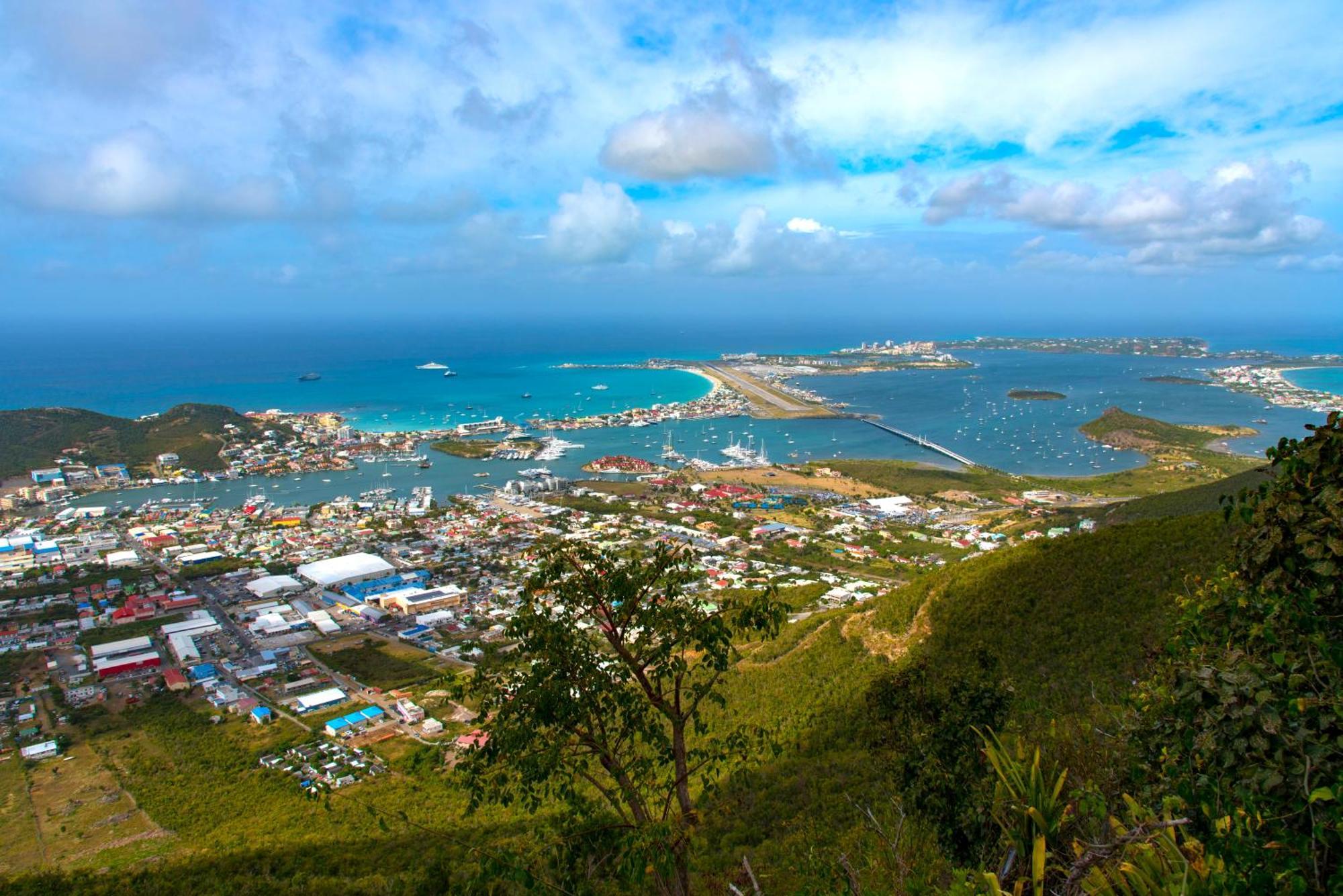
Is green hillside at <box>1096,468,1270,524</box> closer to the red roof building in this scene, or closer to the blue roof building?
the blue roof building

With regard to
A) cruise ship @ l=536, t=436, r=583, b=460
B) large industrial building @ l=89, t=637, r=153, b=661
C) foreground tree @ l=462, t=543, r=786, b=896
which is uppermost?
foreground tree @ l=462, t=543, r=786, b=896

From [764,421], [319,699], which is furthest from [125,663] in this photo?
[764,421]

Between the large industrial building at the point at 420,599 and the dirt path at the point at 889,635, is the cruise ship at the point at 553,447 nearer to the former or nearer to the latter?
the large industrial building at the point at 420,599

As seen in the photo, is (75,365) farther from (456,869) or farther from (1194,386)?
(1194,386)

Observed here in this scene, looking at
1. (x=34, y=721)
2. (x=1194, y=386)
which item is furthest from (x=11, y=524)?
(x=1194, y=386)

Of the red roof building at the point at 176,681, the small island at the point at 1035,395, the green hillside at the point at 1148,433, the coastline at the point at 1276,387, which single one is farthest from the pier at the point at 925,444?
the red roof building at the point at 176,681

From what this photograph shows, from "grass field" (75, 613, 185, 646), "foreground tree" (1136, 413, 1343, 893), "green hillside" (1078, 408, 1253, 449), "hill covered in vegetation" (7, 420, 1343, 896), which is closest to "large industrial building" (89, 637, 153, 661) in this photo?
"grass field" (75, 613, 185, 646)
